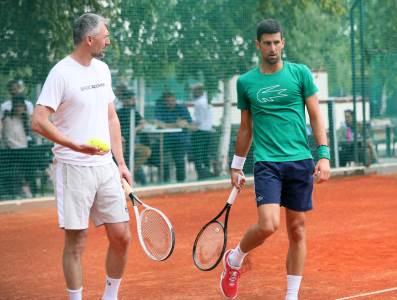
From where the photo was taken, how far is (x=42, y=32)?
48.5ft

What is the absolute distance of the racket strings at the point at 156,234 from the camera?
663 cm

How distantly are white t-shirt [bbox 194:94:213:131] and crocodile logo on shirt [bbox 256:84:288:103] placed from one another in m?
9.35

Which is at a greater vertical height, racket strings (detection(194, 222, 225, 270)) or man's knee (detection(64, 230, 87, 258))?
man's knee (detection(64, 230, 87, 258))

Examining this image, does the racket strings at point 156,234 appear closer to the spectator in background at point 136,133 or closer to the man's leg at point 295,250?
the man's leg at point 295,250

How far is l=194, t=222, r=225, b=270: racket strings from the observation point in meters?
7.23

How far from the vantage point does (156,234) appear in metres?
6.80

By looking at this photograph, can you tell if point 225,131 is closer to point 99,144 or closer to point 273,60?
point 273,60

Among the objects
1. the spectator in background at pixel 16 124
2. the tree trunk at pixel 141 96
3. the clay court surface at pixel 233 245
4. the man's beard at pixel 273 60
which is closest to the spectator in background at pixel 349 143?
the clay court surface at pixel 233 245

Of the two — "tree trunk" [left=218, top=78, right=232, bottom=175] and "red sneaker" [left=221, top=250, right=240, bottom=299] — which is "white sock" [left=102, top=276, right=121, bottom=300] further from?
"tree trunk" [left=218, top=78, right=232, bottom=175]

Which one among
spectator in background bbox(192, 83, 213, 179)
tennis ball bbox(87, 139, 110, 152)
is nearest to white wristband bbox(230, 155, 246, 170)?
tennis ball bbox(87, 139, 110, 152)

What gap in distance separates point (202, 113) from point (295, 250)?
31.2 ft

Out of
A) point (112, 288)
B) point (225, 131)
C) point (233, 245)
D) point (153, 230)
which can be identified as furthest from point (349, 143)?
point (112, 288)

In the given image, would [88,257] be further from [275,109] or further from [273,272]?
[275,109]

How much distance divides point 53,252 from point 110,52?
5338 millimetres
